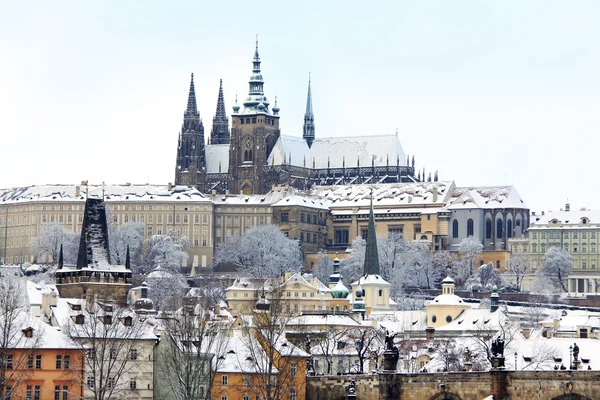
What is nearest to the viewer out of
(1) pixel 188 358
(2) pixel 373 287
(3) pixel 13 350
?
(1) pixel 188 358

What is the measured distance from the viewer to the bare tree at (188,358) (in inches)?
3851

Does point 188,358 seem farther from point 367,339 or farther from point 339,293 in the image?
point 339,293

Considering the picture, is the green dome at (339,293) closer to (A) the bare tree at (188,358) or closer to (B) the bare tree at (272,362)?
(B) the bare tree at (272,362)

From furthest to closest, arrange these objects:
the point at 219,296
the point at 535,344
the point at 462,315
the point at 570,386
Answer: the point at 219,296
the point at 462,315
the point at 535,344
the point at 570,386

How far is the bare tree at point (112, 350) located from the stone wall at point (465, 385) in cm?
855

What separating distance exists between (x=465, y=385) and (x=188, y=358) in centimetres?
1313

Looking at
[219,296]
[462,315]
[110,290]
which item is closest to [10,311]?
[110,290]

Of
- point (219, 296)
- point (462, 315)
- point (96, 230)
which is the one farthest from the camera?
point (219, 296)

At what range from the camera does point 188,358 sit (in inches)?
3819

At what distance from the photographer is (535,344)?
107750 mm

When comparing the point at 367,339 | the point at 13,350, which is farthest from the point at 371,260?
the point at 13,350

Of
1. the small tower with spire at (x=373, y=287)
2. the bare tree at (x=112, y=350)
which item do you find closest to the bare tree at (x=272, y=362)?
the bare tree at (x=112, y=350)

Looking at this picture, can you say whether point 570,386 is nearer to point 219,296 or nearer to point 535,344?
point 535,344

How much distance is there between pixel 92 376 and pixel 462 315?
62431 millimetres
